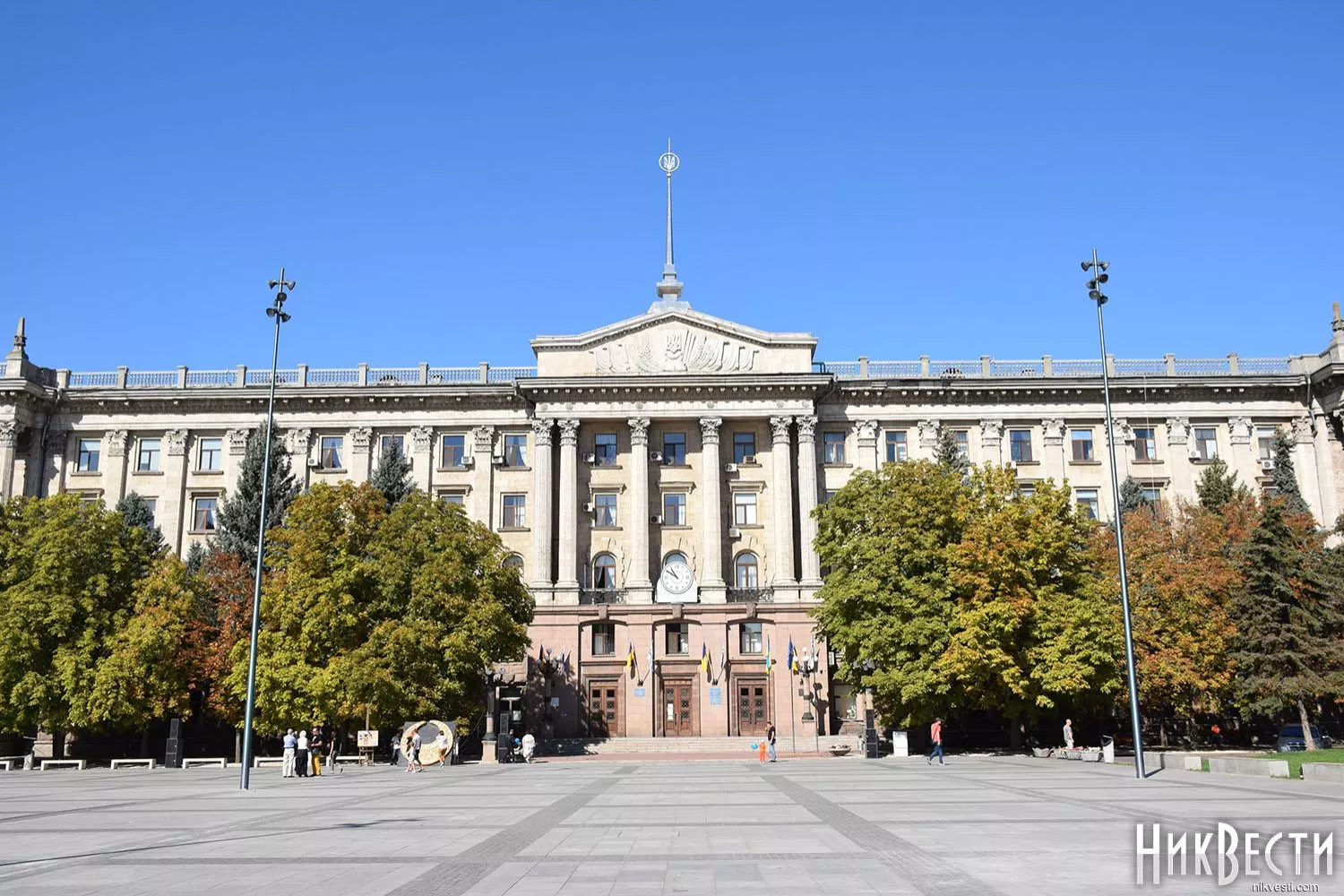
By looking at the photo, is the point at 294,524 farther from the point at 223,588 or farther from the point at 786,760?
the point at 786,760

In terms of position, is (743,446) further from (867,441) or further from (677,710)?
(677,710)

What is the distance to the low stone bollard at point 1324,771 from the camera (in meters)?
27.8

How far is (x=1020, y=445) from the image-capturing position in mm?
67188

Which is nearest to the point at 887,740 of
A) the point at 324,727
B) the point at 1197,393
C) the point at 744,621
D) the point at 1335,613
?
the point at 744,621

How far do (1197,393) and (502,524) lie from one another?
42.6 meters

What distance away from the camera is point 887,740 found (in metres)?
51.7

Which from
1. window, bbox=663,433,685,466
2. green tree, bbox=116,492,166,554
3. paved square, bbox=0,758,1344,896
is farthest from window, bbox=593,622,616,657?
paved square, bbox=0,758,1344,896

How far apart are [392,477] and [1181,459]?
4604 centimetres

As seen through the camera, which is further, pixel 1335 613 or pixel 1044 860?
pixel 1335 613

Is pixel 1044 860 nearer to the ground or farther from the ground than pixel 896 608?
nearer to the ground

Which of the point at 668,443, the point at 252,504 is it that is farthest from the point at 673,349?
the point at 252,504

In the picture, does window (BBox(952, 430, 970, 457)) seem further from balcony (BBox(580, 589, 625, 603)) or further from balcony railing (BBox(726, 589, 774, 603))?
balcony (BBox(580, 589, 625, 603))

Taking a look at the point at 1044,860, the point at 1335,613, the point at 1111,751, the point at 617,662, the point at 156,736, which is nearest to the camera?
the point at 1044,860

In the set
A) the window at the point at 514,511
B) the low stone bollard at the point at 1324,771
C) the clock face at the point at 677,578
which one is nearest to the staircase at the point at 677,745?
the clock face at the point at 677,578
